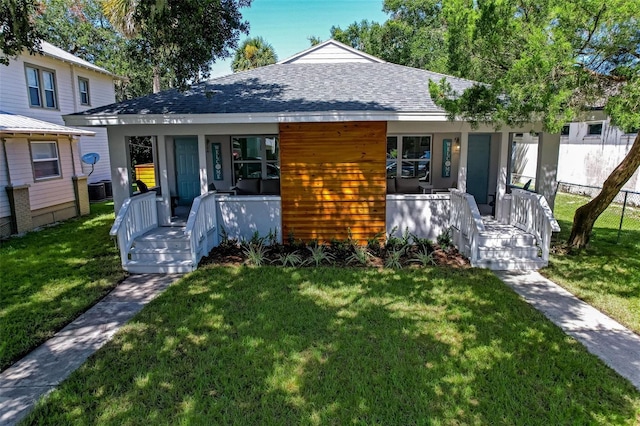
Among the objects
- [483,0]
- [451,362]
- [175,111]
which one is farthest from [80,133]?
[451,362]

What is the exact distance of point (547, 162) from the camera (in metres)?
8.53

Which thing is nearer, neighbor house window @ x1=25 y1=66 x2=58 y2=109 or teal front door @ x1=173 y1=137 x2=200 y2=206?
teal front door @ x1=173 y1=137 x2=200 y2=206

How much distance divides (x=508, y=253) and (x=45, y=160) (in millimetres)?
13546

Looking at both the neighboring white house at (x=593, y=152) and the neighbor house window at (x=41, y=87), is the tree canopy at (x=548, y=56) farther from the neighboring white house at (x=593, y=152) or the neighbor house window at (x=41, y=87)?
the neighbor house window at (x=41, y=87)

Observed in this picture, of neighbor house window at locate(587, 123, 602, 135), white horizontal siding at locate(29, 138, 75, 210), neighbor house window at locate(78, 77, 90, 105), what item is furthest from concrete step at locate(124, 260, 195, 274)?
neighbor house window at locate(587, 123, 602, 135)

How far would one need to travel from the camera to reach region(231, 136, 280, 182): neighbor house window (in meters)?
11.2

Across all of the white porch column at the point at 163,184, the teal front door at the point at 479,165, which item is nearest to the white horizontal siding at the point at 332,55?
the teal front door at the point at 479,165

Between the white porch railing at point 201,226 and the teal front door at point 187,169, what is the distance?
8.69ft

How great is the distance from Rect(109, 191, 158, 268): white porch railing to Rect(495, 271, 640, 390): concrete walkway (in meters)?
6.62

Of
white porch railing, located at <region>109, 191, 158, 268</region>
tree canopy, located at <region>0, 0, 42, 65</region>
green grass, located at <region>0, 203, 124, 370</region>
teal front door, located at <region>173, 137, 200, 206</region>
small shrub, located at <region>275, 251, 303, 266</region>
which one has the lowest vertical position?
green grass, located at <region>0, 203, 124, 370</region>

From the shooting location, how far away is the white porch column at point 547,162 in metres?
8.49

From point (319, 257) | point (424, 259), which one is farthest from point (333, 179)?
point (424, 259)

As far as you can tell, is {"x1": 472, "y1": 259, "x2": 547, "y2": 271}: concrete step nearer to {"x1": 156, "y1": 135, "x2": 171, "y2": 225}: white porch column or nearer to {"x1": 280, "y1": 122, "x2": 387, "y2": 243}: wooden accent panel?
{"x1": 280, "y1": 122, "x2": 387, "y2": 243}: wooden accent panel

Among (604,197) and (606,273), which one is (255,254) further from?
(604,197)
